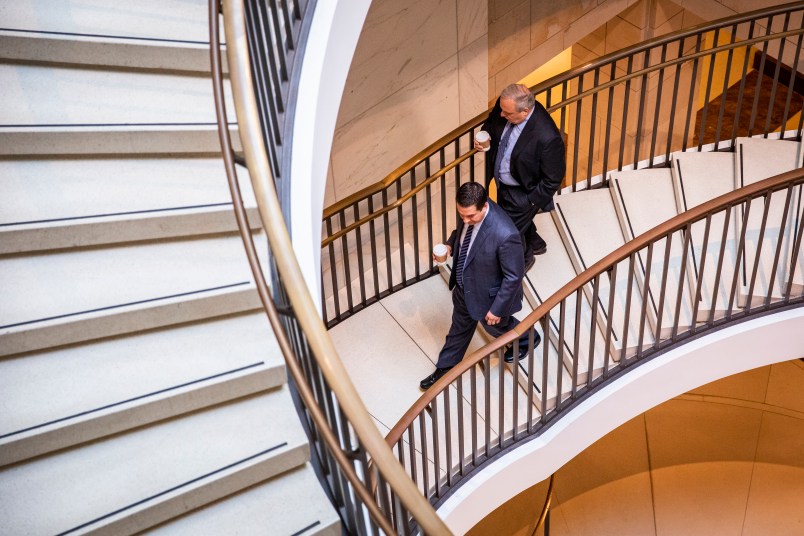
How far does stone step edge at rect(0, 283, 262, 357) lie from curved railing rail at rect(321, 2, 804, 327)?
106cm

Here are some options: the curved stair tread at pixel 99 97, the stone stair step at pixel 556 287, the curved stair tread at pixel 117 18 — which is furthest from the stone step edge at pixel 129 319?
the stone stair step at pixel 556 287

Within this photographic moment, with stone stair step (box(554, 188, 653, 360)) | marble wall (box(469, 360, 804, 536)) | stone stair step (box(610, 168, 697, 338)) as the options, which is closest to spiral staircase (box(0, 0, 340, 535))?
stone stair step (box(554, 188, 653, 360))

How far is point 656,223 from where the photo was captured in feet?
20.8

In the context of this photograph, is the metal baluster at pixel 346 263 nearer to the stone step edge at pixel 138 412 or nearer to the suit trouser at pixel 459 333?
the suit trouser at pixel 459 333

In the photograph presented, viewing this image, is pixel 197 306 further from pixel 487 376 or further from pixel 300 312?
pixel 487 376

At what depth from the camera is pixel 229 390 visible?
12.0 ft

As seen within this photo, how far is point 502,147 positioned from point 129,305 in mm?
2797

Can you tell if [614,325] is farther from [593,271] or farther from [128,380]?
[128,380]

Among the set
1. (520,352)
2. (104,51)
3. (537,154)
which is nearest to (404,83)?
(537,154)

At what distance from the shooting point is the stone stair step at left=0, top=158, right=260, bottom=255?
3.66m

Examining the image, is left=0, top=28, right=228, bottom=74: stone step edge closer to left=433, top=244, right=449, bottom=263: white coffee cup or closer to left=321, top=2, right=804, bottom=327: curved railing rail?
left=321, top=2, right=804, bottom=327: curved railing rail

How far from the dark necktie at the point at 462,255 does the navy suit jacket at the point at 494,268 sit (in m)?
0.05

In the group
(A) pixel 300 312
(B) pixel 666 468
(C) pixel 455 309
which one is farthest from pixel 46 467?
(B) pixel 666 468

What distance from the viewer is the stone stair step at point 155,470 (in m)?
3.34
